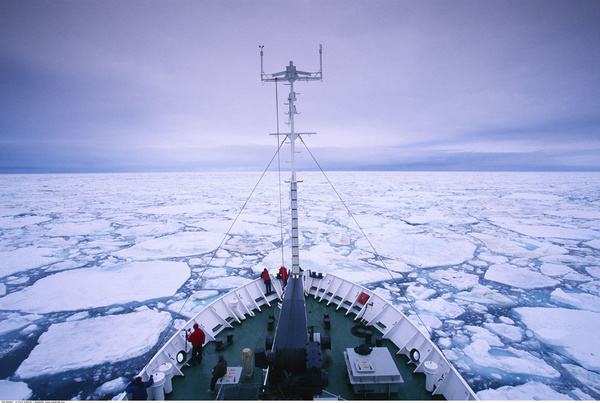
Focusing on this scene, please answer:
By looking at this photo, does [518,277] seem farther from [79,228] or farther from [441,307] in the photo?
[79,228]

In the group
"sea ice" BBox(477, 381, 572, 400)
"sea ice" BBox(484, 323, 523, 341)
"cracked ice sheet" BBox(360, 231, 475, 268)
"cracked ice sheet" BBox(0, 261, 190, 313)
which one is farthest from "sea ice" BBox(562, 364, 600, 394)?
"cracked ice sheet" BBox(0, 261, 190, 313)

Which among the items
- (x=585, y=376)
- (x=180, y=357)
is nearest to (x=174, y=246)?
(x=180, y=357)

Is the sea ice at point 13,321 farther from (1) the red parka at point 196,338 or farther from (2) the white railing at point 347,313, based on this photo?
(1) the red parka at point 196,338

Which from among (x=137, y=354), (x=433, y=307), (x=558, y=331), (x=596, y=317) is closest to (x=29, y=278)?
(x=137, y=354)

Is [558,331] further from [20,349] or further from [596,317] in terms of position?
[20,349]

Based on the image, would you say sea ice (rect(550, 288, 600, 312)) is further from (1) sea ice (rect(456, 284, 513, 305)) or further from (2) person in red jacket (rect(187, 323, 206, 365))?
(2) person in red jacket (rect(187, 323, 206, 365))

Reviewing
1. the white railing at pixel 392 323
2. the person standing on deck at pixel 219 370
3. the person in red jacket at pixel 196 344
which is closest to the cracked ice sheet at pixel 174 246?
the white railing at pixel 392 323
